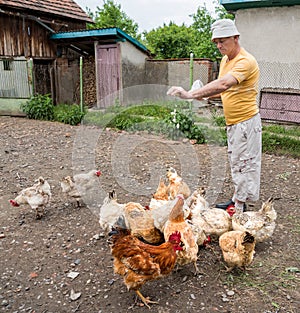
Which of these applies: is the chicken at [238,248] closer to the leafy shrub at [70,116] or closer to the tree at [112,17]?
the leafy shrub at [70,116]

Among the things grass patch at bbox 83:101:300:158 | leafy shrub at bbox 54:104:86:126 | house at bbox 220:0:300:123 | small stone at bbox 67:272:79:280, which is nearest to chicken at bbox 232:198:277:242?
small stone at bbox 67:272:79:280

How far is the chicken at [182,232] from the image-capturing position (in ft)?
9.14

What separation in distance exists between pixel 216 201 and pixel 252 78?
1815 millimetres

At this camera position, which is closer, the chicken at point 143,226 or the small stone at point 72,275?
the small stone at point 72,275

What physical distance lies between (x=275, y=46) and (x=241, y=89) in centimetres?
745

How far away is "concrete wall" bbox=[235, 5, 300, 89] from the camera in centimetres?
955

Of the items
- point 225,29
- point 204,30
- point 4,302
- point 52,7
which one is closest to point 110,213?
point 4,302

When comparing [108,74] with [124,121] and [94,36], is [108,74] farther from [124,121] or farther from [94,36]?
[124,121]

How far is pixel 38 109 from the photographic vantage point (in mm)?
10891

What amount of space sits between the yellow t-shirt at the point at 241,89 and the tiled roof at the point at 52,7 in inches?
381

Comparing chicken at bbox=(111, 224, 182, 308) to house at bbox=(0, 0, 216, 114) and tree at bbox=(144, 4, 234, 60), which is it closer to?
house at bbox=(0, 0, 216, 114)

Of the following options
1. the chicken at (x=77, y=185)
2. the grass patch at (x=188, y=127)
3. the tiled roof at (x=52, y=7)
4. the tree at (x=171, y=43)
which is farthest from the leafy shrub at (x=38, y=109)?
the tree at (x=171, y=43)

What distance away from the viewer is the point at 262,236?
3.29 m

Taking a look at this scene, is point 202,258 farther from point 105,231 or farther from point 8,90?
point 8,90
